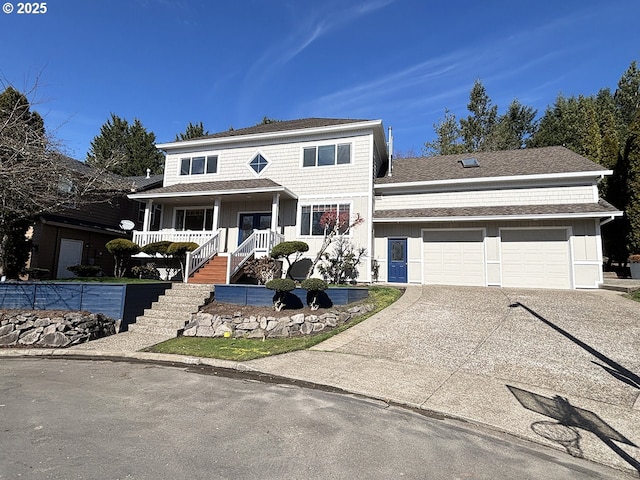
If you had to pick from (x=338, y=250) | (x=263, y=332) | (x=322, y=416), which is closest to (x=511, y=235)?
(x=338, y=250)

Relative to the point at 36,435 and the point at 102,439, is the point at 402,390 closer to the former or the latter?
the point at 102,439

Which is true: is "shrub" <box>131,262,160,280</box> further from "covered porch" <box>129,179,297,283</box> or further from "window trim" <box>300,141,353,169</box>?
"window trim" <box>300,141,353,169</box>

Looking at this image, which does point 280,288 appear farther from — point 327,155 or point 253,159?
point 253,159

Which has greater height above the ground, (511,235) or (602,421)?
(511,235)

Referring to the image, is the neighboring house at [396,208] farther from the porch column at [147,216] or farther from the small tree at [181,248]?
the small tree at [181,248]

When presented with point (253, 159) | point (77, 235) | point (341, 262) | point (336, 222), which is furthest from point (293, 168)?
point (77, 235)

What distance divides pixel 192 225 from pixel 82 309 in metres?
7.99

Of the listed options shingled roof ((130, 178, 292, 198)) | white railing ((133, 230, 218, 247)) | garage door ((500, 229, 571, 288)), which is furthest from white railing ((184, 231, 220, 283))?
garage door ((500, 229, 571, 288))

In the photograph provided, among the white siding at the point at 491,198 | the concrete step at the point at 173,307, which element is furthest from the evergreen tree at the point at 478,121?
the concrete step at the point at 173,307

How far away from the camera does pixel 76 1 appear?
10.2 metres

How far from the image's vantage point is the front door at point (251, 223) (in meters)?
16.2

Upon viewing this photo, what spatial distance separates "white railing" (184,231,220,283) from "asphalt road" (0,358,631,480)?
730cm

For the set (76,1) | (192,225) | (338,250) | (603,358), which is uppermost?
(76,1)

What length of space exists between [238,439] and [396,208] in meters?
13.8
